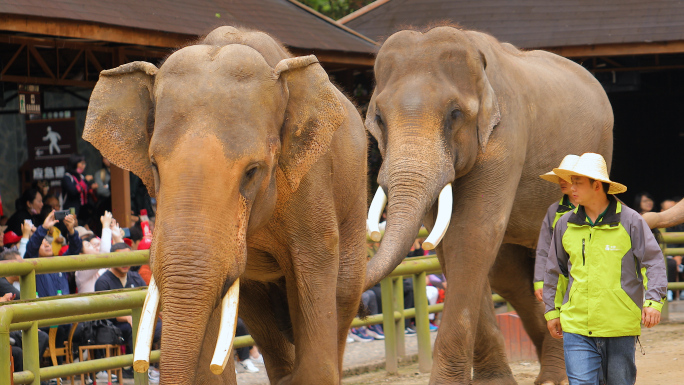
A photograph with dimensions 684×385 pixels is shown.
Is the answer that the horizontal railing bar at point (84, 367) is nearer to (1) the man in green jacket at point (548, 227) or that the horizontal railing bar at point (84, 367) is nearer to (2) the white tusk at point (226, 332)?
(2) the white tusk at point (226, 332)

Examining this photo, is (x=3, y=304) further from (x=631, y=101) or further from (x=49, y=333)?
(x=631, y=101)

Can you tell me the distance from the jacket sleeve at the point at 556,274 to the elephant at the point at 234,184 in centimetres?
106

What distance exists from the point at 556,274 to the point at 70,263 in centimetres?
275

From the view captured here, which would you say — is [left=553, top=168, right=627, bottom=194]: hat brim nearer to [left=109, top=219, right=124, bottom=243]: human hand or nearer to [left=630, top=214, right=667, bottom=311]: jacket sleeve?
[left=630, top=214, right=667, bottom=311]: jacket sleeve

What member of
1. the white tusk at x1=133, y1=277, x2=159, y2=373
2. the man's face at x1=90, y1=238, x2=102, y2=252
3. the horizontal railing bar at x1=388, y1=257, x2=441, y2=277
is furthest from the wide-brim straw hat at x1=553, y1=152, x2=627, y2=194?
the man's face at x1=90, y1=238, x2=102, y2=252

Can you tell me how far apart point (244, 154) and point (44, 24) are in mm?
6245

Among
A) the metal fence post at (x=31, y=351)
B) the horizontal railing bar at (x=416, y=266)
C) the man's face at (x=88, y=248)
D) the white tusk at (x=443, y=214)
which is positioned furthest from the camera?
the man's face at (x=88, y=248)

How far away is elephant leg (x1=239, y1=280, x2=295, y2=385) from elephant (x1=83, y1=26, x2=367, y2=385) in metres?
0.17

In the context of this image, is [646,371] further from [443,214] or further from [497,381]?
[443,214]

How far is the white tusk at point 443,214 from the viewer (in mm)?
6188

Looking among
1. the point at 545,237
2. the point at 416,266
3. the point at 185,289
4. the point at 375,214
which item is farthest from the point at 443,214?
the point at 185,289

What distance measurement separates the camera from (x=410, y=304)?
34.0 ft

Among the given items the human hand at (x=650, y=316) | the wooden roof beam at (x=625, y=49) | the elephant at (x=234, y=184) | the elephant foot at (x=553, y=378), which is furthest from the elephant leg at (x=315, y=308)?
the wooden roof beam at (x=625, y=49)

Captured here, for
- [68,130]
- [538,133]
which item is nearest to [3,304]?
[538,133]
